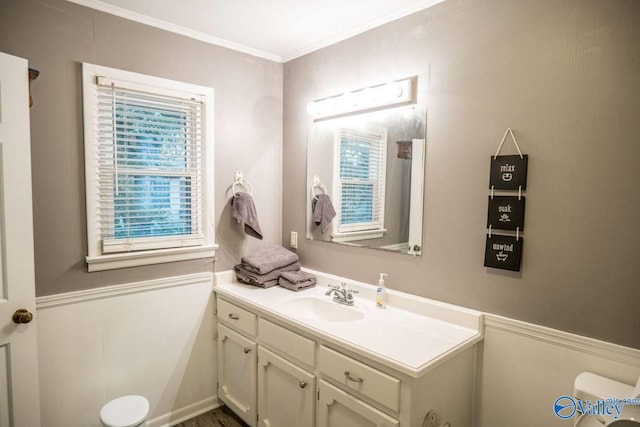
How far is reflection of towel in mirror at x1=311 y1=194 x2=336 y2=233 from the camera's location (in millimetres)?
2311

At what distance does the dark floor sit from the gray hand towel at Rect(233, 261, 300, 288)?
0.87 metres

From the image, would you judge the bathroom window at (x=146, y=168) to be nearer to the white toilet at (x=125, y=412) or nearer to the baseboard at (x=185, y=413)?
the white toilet at (x=125, y=412)

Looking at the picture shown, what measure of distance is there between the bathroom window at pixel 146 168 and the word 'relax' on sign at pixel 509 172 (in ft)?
5.41

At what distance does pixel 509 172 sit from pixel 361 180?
2.77ft

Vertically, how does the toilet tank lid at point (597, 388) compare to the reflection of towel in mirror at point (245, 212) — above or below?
below

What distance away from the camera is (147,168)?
6.66 feet

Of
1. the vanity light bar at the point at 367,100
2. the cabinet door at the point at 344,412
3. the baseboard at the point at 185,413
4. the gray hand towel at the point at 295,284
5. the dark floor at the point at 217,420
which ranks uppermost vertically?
the vanity light bar at the point at 367,100

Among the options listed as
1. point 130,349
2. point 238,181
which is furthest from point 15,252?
point 238,181

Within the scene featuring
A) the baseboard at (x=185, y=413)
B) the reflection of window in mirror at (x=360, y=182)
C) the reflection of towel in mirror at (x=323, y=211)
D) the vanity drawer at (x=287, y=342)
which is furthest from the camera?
the reflection of towel in mirror at (x=323, y=211)

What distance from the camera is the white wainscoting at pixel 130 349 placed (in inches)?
71.4

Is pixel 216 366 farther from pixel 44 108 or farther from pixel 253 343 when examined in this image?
pixel 44 108

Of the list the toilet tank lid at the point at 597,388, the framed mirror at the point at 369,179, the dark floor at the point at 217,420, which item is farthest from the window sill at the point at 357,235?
the dark floor at the point at 217,420

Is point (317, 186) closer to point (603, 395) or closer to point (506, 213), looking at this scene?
point (506, 213)

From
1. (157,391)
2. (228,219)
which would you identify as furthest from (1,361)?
(228,219)
